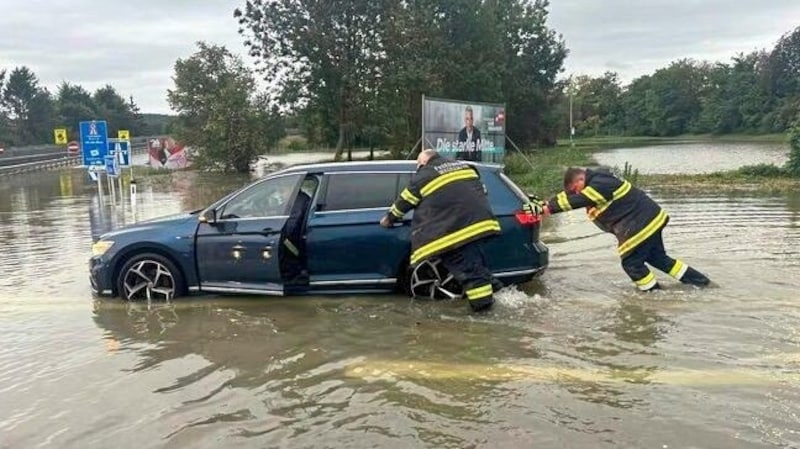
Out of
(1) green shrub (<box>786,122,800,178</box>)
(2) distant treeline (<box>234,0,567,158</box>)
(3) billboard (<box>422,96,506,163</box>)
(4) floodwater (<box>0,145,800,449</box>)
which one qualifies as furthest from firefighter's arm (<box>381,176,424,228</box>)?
(2) distant treeline (<box>234,0,567,158</box>)

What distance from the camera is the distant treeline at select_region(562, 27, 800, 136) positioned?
93375 mm

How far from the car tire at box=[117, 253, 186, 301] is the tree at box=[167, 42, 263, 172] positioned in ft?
106

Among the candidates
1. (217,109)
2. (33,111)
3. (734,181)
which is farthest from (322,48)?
(33,111)

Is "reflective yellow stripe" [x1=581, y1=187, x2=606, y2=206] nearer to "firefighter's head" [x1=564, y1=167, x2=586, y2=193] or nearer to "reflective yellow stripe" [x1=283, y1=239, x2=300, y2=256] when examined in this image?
"firefighter's head" [x1=564, y1=167, x2=586, y2=193]

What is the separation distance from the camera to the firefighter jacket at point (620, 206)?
7.72 m

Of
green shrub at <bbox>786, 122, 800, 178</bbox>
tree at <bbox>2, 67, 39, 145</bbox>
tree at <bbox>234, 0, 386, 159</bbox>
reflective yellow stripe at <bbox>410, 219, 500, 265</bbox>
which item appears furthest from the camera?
tree at <bbox>2, 67, 39, 145</bbox>

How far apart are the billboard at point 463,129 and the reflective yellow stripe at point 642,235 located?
1206cm

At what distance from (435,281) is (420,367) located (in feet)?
7.28

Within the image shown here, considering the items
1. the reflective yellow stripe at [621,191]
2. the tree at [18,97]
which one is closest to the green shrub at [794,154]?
the reflective yellow stripe at [621,191]

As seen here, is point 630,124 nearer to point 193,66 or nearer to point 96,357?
point 193,66

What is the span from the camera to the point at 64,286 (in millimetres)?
9086

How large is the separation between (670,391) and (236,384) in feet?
10.3

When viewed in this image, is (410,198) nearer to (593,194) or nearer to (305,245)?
(305,245)

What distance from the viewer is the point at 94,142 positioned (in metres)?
17.8
